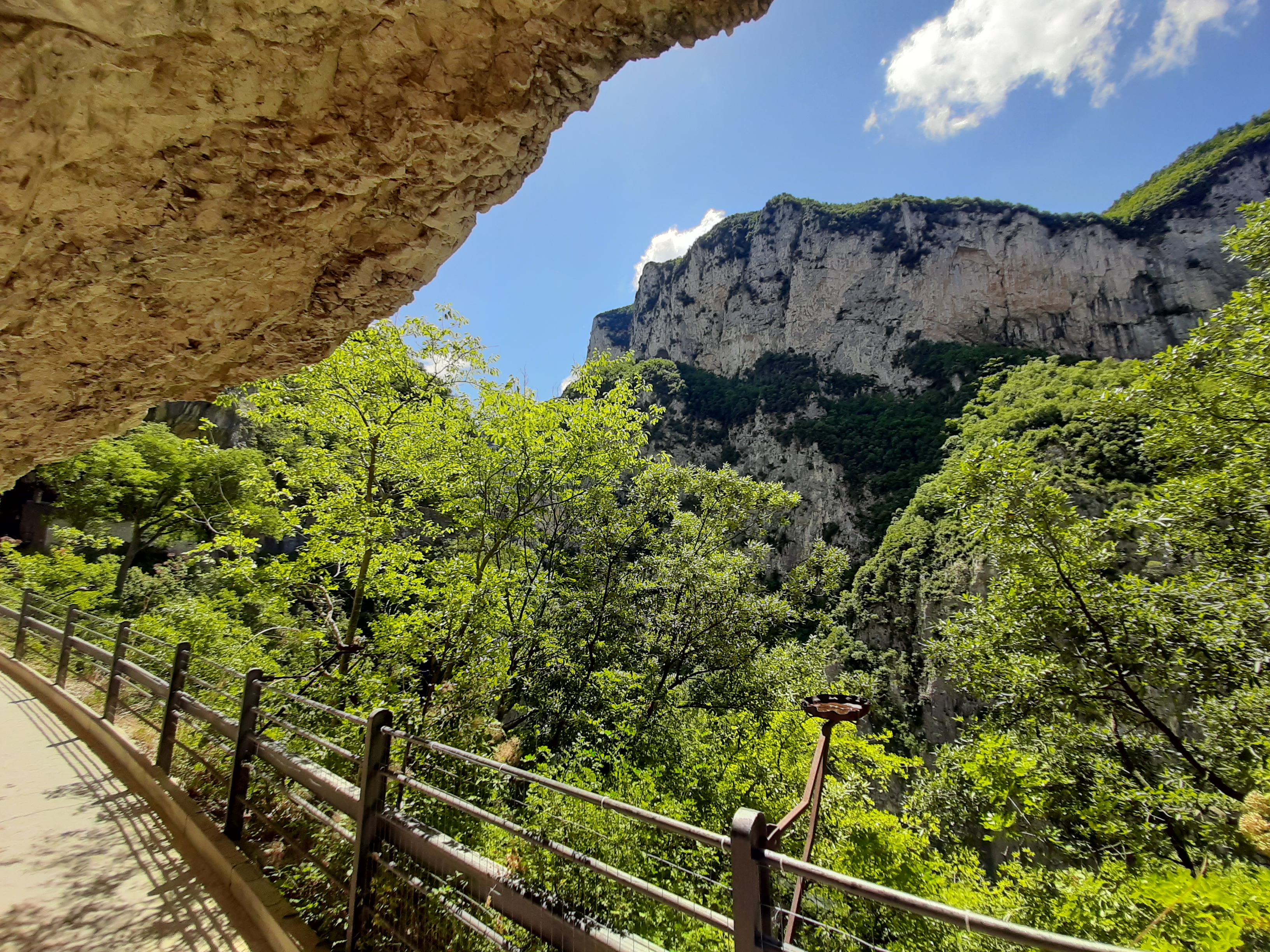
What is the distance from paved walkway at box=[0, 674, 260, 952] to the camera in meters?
2.62

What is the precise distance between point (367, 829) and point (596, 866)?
4.62 feet

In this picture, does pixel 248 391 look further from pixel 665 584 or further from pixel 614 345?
pixel 614 345

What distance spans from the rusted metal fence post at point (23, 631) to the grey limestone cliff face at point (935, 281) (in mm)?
77304

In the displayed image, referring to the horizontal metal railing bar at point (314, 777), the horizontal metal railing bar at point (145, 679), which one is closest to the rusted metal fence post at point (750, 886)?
the horizontal metal railing bar at point (314, 777)

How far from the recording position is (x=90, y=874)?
3.14 meters

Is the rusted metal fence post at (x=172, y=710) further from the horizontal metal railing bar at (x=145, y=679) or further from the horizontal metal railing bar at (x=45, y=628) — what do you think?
the horizontal metal railing bar at (x=45, y=628)

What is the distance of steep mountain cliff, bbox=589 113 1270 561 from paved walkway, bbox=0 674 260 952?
61.3 m

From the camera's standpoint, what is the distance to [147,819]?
382 centimetres

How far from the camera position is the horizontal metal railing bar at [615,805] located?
4.47 feet

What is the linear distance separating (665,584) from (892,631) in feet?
131

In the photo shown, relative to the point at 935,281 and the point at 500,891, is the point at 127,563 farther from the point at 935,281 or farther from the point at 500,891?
the point at 935,281

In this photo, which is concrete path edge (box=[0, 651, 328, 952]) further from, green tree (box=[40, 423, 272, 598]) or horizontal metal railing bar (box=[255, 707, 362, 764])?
green tree (box=[40, 423, 272, 598])

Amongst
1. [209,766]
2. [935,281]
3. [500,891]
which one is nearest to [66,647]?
[209,766]

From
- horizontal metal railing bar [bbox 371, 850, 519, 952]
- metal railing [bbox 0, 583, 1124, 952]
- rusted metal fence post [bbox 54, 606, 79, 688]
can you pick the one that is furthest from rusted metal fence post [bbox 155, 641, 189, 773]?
rusted metal fence post [bbox 54, 606, 79, 688]
